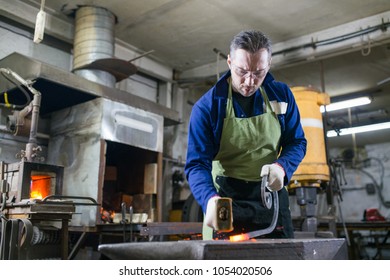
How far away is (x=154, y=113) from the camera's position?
289cm

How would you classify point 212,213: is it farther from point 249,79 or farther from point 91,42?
point 91,42

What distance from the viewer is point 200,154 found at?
106cm

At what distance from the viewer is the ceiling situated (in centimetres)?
287

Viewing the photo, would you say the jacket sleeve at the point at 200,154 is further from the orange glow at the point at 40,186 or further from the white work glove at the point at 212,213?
the orange glow at the point at 40,186

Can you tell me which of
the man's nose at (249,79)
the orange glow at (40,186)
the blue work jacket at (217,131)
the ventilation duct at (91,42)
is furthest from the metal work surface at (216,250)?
the ventilation duct at (91,42)

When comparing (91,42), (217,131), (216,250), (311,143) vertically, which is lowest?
(216,250)

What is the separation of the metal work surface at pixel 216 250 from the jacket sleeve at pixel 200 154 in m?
0.25

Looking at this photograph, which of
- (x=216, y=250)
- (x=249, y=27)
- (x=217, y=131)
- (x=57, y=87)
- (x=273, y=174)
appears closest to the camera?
(x=216, y=250)

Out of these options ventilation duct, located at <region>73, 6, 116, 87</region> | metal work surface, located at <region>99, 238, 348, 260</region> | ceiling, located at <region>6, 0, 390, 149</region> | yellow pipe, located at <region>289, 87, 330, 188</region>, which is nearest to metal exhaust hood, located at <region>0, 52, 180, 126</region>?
ventilation duct, located at <region>73, 6, 116, 87</region>

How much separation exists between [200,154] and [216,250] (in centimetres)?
40

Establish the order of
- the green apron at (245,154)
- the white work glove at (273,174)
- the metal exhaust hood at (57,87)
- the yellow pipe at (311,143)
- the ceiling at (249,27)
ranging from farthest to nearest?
the ceiling at (249,27)
the yellow pipe at (311,143)
the metal exhaust hood at (57,87)
the green apron at (245,154)
the white work glove at (273,174)

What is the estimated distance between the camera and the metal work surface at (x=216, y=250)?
69 cm

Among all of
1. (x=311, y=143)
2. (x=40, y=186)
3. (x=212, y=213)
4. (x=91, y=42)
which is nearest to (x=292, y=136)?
(x=212, y=213)
